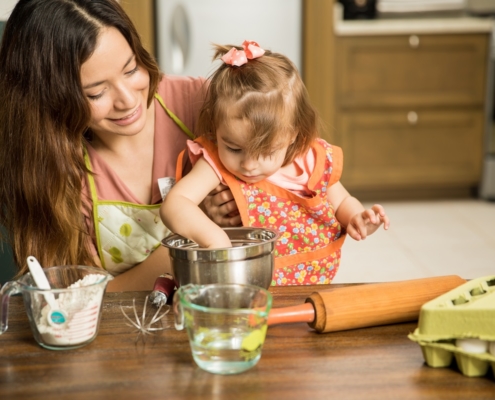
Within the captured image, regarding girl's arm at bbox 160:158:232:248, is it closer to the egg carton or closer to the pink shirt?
the pink shirt

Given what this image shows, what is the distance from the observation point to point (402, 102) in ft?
13.3

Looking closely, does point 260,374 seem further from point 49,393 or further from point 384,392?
point 49,393

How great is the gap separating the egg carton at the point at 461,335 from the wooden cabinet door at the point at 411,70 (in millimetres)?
3253

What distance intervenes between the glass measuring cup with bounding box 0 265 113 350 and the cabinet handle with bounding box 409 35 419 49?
3.37 m

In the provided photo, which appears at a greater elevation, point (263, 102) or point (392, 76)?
point (263, 102)

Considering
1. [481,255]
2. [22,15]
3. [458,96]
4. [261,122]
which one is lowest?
[481,255]

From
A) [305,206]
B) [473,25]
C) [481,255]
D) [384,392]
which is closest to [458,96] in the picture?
[473,25]

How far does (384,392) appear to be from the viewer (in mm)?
810

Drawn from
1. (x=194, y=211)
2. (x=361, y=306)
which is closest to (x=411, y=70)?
(x=194, y=211)

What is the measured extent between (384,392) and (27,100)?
94cm

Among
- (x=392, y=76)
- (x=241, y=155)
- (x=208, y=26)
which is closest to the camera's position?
(x=241, y=155)

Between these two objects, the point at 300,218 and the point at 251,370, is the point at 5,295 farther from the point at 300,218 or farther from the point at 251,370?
the point at 300,218


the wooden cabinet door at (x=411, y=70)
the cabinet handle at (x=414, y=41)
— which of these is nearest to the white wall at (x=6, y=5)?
the wooden cabinet door at (x=411, y=70)

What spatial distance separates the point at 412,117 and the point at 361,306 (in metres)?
3.29
